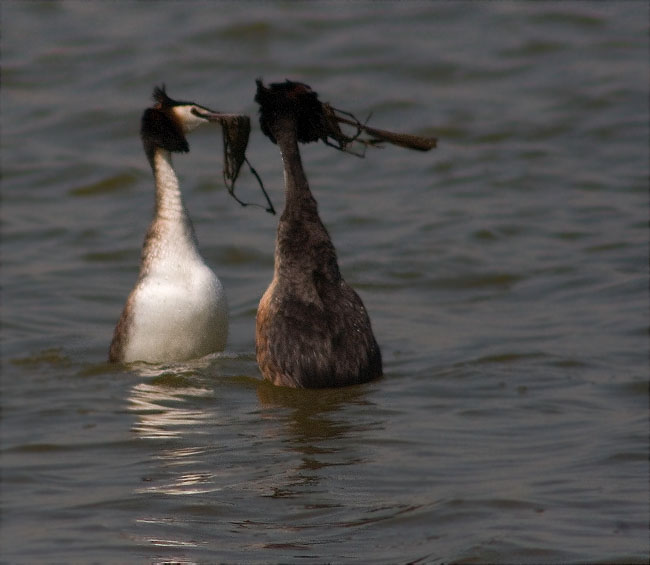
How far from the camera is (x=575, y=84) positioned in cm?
1762

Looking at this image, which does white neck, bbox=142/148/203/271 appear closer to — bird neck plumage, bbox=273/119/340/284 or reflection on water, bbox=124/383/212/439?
reflection on water, bbox=124/383/212/439

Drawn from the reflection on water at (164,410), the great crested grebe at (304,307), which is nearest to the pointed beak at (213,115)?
the great crested grebe at (304,307)

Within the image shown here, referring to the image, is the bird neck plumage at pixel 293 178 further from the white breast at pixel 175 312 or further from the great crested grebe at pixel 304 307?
the white breast at pixel 175 312

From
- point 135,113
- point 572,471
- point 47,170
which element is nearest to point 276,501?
point 572,471

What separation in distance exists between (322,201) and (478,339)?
4816 millimetres

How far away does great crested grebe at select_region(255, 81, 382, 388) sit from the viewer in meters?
8.62

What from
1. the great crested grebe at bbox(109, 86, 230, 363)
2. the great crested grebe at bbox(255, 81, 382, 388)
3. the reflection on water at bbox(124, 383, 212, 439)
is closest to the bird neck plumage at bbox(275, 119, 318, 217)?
the great crested grebe at bbox(255, 81, 382, 388)

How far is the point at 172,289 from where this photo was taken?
31.7ft

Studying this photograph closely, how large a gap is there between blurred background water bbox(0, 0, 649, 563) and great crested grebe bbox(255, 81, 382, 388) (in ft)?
0.62

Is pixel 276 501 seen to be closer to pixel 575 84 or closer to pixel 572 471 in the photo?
pixel 572 471

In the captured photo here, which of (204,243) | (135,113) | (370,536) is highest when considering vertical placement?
(135,113)

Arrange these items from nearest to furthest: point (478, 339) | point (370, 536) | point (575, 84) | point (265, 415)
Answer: point (370, 536)
point (265, 415)
point (478, 339)
point (575, 84)

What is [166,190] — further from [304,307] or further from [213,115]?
[304,307]

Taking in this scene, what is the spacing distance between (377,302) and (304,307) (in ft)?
10.7
